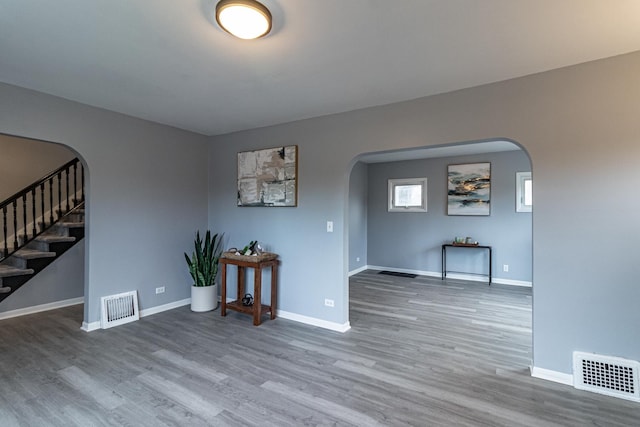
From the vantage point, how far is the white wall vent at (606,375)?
221cm

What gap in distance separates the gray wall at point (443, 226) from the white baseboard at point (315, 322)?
3595 mm

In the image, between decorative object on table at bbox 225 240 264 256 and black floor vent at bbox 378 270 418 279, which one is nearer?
decorative object on table at bbox 225 240 264 256

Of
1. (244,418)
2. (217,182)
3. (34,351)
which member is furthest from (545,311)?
(34,351)

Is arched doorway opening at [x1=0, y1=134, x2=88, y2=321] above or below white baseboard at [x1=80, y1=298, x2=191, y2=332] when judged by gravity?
above

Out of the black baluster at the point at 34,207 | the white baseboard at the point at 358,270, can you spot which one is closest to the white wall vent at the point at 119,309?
the black baluster at the point at 34,207

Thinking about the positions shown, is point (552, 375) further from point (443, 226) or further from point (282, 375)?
point (443, 226)

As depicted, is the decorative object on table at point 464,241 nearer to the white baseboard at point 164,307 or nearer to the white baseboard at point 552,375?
the white baseboard at point 552,375

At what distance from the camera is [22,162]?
464cm

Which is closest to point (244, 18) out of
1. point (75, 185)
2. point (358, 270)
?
point (75, 185)

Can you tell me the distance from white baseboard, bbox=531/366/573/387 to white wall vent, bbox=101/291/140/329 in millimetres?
4225

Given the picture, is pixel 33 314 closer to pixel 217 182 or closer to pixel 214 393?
pixel 217 182

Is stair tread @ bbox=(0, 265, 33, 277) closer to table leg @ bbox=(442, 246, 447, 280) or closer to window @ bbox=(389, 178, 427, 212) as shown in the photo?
window @ bbox=(389, 178, 427, 212)

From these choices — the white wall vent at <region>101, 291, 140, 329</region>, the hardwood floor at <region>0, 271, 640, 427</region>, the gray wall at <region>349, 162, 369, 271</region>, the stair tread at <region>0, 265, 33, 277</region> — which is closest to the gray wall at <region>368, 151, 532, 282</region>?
the gray wall at <region>349, 162, 369, 271</region>

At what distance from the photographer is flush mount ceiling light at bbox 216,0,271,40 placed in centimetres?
166
